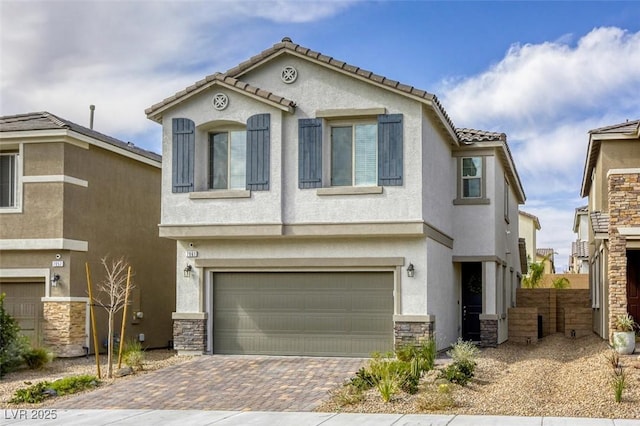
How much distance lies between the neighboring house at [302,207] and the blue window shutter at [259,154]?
2 centimetres

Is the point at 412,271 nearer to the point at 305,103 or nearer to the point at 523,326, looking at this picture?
the point at 305,103

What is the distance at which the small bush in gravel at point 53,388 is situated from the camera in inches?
616

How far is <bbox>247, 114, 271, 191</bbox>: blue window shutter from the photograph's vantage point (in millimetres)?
19656

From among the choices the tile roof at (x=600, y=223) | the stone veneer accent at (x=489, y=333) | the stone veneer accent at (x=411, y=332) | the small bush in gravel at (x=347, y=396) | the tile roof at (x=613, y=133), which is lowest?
the small bush in gravel at (x=347, y=396)

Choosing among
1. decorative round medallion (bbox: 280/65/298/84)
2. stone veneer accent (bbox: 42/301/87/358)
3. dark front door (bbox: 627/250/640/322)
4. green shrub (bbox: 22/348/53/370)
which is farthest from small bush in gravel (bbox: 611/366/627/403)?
stone veneer accent (bbox: 42/301/87/358)

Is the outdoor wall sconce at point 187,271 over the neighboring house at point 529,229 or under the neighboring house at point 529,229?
under

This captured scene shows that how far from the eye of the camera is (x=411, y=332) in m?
19.1

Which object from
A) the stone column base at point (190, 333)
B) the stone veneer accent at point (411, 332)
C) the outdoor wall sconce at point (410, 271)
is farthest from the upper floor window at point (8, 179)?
the stone veneer accent at point (411, 332)

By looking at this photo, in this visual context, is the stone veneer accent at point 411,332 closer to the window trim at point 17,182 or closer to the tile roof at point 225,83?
the tile roof at point 225,83

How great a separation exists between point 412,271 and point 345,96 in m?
4.41

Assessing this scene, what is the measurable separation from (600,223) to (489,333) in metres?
4.39

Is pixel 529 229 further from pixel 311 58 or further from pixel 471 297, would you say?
pixel 311 58

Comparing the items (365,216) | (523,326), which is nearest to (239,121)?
(365,216)

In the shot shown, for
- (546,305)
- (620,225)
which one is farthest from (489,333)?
(546,305)
